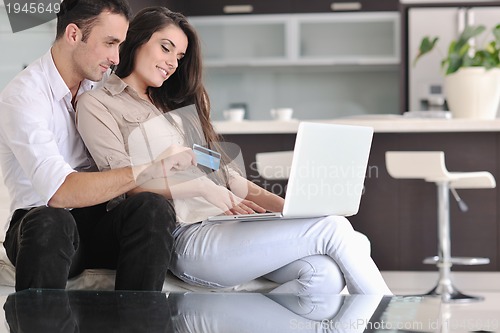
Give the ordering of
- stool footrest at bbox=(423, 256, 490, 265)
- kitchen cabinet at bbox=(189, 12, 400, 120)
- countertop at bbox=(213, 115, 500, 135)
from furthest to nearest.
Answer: kitchen cabinet at bbox=(189, 12, 400, 120), countertop at bbox=(213, 115, 500, 135), stool footrest at bbox=(423, 256, 490, 265)

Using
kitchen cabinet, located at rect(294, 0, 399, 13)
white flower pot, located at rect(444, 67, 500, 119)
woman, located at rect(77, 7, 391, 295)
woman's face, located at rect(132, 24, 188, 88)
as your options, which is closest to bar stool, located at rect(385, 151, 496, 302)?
white flower pot, located at rect(444, 67, 500, 119)

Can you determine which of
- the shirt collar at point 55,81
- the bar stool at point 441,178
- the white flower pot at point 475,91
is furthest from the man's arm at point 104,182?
the white flower pot at point 475,91

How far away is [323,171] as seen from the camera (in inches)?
75.9

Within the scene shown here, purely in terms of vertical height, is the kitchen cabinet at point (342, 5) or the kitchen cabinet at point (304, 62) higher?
the kitchen cabinet at point (342, 5)

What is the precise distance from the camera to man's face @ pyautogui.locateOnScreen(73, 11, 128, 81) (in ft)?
7.27

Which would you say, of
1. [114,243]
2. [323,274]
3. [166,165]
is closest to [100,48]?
[166,165]

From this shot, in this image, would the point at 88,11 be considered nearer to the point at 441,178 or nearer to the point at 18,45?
the point at 18,45

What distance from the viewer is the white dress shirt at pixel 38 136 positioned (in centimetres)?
202

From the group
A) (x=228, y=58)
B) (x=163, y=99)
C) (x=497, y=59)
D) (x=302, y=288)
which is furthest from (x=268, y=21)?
(x=302, y=288)

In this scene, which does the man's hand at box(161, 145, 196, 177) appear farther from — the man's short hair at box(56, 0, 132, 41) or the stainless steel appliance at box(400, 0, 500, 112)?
the stainless steel appliance at box(400, 0, 500, 112)

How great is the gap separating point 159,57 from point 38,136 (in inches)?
17.7

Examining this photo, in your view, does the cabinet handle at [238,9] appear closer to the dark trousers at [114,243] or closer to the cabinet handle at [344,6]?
the cabinet handle at [344,6]

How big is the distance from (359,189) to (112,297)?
724 mm

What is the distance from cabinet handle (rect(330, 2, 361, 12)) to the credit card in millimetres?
5043
